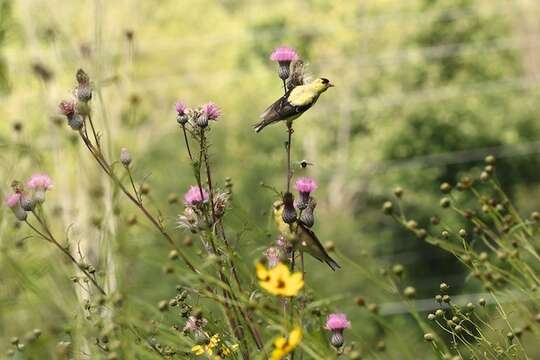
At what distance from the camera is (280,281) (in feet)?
4.16

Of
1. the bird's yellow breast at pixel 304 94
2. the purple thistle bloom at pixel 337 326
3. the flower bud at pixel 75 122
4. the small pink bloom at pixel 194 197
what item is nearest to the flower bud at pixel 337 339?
the purple thistle bloom at pixel 337 326

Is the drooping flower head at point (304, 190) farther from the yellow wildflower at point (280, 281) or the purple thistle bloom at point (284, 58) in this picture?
the yellow wildflower at point (280, 281)

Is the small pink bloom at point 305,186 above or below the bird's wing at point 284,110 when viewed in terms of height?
below

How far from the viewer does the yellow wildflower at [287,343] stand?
116cm

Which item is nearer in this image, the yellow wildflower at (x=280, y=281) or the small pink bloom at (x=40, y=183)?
the yellow wildflower at (x=280, y=281)

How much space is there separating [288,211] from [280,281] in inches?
9.6

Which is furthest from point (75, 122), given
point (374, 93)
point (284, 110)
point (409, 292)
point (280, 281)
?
point (374, 93)

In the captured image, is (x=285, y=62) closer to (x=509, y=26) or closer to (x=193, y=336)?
(x=193, y=336)

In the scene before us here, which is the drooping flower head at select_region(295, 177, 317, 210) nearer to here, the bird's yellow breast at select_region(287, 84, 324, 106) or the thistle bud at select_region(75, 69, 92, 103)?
the bird's yellow breast at select_region(287, 84, 324, 106)

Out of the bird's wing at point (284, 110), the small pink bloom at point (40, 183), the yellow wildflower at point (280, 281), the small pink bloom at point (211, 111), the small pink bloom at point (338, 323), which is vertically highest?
the small pink bloom at point (211, 111)

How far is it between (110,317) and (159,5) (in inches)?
1023

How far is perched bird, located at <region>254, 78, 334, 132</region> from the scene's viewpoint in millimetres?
1653

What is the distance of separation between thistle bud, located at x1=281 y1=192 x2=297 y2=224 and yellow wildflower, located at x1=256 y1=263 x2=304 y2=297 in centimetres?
21

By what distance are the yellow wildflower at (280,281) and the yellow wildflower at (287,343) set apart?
5 cm
